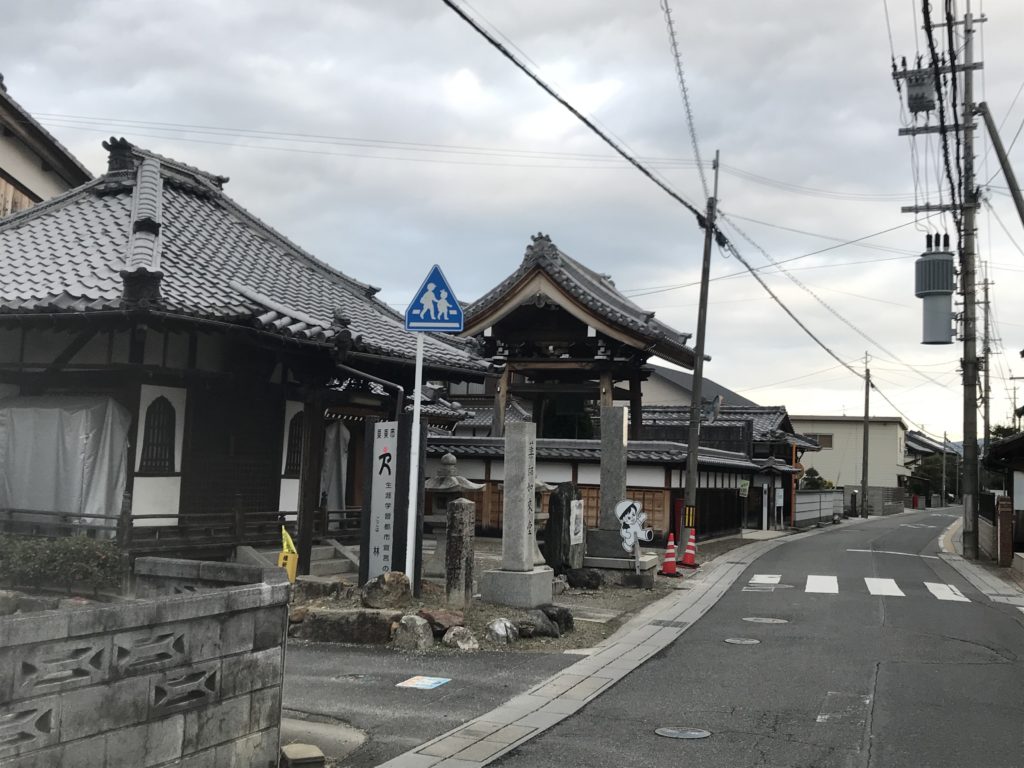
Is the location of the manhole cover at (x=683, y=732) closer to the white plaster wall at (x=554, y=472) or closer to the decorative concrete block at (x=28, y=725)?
the decorative concrete block at (x=28, y=725)

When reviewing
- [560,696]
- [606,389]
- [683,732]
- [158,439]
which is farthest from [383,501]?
[606,389]

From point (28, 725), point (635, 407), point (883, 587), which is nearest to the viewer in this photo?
point (28, 725)

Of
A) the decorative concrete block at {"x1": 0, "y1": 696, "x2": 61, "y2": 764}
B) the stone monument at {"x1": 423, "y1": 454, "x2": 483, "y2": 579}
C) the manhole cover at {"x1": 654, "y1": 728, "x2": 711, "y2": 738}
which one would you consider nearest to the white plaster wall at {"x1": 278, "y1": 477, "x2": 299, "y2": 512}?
the stone monument at {"x1": 423, "y1": 454, "x2": 483, "y2": 579}

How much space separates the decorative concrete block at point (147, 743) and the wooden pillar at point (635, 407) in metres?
23.1

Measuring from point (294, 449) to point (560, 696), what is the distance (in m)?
8.49

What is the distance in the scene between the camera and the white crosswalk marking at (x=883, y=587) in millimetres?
17589

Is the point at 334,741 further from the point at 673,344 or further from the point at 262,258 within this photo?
the point at 673,344

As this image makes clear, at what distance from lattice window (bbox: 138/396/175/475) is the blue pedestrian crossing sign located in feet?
14.0

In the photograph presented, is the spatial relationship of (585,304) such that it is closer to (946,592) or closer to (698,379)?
(698,379)

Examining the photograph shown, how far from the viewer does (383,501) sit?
40.9 feet

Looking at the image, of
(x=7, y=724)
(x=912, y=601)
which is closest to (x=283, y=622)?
(x=7, y=724)

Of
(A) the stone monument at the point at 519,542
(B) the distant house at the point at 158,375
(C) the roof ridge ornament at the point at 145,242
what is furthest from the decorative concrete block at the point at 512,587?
(C) the roof ridge ornament at the point at 145,242

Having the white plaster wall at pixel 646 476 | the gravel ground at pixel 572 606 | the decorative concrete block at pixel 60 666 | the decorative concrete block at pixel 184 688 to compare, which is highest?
the white plaster wall at pixel 646 476

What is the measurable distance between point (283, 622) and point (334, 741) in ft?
5.00
